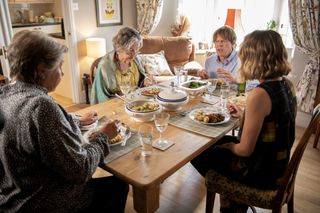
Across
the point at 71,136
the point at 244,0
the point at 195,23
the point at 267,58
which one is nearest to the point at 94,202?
the point at 71,136

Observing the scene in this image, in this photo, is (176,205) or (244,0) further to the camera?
(244,0)

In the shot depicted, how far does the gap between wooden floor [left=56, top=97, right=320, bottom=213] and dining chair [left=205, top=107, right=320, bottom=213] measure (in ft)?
1.65

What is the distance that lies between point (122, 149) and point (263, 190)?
0.77 metres

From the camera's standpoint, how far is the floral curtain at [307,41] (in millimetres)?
2887

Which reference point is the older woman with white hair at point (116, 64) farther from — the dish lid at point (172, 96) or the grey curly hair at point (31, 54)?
the grey curly hair at point (31, 54)

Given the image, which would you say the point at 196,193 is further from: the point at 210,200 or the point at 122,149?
the point at 122,149

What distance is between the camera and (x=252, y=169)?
4.71 feet

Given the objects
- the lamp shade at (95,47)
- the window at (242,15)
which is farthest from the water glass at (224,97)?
the lamp shade at (95,47)

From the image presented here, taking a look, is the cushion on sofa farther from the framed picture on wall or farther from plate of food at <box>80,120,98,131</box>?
plate of food at <box>80,120,98,131</box>

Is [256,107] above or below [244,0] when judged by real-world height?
below

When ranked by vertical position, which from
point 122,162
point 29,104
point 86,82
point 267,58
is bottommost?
point 86,82

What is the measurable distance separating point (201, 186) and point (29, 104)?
1682 mm

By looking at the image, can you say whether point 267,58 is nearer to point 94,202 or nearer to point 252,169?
point 252,169

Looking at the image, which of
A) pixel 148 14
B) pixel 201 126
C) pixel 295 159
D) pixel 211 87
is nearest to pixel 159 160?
pixel 201 126
